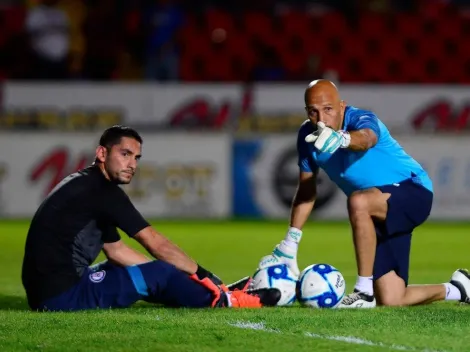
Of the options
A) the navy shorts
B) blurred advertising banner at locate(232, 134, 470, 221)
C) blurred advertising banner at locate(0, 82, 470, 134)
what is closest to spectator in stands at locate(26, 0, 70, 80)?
blurred advertising banner at locate(0, 82, 470, 134)

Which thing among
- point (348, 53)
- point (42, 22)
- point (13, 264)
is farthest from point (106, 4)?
point (13, 264)

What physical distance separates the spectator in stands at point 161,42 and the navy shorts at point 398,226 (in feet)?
32.5

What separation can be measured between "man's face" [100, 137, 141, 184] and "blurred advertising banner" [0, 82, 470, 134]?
9082 millimetres

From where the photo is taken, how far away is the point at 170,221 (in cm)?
1548

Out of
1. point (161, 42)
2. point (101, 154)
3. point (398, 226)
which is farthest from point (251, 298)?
point (161, 42)

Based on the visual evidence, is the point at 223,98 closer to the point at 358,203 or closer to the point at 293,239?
the point at 293,239

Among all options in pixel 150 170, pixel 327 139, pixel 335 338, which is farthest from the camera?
pixel 150 170

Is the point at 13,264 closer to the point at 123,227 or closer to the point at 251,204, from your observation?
the point at 123,227

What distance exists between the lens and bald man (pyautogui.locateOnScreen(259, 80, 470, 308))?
7320 mm

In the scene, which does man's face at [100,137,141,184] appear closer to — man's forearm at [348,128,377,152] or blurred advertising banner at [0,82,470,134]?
man's forearm at [348,128,377,152]

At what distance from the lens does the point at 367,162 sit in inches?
301

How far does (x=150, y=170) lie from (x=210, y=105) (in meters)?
2.04

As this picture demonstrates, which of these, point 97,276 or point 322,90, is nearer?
point 97,276

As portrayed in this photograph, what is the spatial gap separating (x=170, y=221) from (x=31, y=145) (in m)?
2.33
